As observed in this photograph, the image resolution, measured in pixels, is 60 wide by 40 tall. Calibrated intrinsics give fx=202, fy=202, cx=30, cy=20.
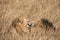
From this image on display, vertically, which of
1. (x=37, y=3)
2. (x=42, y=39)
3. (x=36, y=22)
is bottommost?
(x=42, y=39)

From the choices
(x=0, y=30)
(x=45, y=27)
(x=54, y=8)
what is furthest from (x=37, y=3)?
(x=0, y=30)

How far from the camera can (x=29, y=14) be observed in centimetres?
221

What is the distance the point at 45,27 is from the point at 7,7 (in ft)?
1.73

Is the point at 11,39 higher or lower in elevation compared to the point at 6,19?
lower

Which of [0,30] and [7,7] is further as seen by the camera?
[7,7]

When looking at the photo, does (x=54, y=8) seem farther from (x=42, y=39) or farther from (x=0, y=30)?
(x=0, y=30)

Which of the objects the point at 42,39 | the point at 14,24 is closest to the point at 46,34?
the point at 42,39

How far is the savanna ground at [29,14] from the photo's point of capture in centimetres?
199

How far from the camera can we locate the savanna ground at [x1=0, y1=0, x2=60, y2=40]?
1.99 m

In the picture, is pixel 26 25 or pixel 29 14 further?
pixel 29 14

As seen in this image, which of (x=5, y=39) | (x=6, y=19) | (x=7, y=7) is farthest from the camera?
(x=7, y=7)

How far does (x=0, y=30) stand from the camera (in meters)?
2.04

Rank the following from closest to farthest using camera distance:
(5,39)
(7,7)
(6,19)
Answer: (5,39) → (6,19) → (7,7)

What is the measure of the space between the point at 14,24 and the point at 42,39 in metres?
0.33
